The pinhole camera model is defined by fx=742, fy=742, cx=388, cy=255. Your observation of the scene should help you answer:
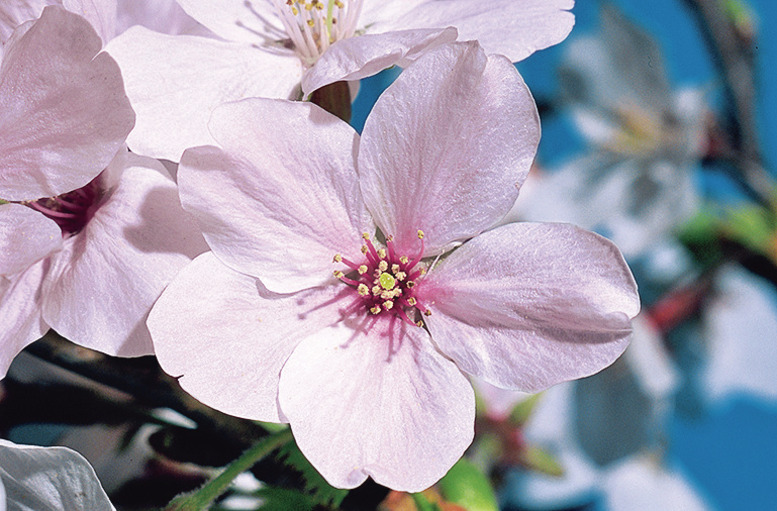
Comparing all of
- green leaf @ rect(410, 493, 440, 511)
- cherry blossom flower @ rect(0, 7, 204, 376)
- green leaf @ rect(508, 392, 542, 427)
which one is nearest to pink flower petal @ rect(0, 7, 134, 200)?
cherry blossom flower @ rect(0, 7, 204, 376)

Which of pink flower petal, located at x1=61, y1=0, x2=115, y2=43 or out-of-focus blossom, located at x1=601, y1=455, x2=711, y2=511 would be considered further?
out-of-focus blossom, located at x1=601, y1=455, x2=711, y2=511

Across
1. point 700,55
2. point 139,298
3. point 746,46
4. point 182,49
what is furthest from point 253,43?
point 700,55

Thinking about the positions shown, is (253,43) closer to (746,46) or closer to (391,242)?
(391,242)

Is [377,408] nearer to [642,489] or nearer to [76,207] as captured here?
[76,207]

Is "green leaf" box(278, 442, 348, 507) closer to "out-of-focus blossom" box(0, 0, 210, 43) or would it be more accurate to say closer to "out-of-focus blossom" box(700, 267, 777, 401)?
"out-of-focus blossom" box(0, 0, 210, 43)

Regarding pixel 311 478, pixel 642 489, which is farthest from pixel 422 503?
pixel 642 489

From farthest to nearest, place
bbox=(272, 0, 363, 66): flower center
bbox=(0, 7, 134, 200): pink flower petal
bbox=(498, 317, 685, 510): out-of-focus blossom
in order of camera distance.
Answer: bbox=(498, 317, 685, 510): out-of-focus blossom, bbox=(272, 0, 363, 66): flower center, bbox=(0, 7, 134, 200): pink flower petal

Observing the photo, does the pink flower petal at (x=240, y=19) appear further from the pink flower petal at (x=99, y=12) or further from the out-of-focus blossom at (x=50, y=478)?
the out-of-focus blossom at (x=50, y=478)
